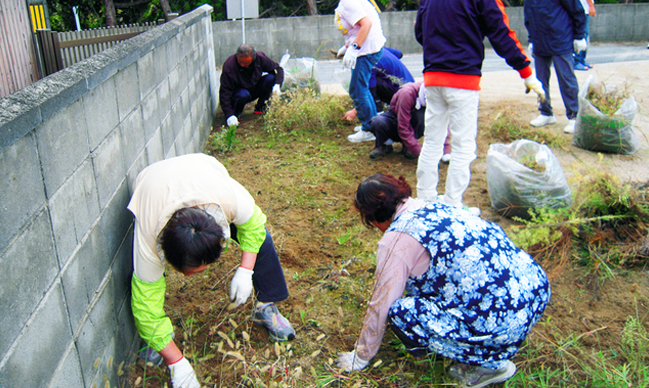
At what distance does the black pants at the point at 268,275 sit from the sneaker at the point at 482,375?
82cm

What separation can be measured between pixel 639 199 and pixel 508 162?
0.73m

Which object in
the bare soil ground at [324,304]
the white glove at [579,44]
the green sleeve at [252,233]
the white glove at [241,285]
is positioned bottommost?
the bare soil ground at [324,304]

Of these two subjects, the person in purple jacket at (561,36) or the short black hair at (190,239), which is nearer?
the short black hair at (190,239)

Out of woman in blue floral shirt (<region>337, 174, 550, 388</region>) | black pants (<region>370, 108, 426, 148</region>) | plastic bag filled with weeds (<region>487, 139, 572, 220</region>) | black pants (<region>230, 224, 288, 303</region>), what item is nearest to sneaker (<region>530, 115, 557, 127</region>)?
black pants (<region>370, 108, 426, 148</region>)

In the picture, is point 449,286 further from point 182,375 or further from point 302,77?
point 302,77

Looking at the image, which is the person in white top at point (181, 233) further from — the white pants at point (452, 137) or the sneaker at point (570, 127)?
the sneaker at point (570, 127)

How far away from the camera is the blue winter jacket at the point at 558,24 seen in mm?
4398

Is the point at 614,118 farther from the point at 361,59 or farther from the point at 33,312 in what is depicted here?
the point at 33,312

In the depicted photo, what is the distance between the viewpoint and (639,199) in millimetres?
2742

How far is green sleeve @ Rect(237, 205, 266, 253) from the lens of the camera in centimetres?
197

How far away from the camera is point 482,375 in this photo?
1909 millimetres

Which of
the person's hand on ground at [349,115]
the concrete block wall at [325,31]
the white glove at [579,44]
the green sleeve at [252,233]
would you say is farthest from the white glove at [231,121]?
the concrete block wall at [325,31]

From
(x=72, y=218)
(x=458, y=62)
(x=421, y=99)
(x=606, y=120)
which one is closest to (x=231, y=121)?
(x=421, y=99)

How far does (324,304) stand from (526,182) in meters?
1.50
